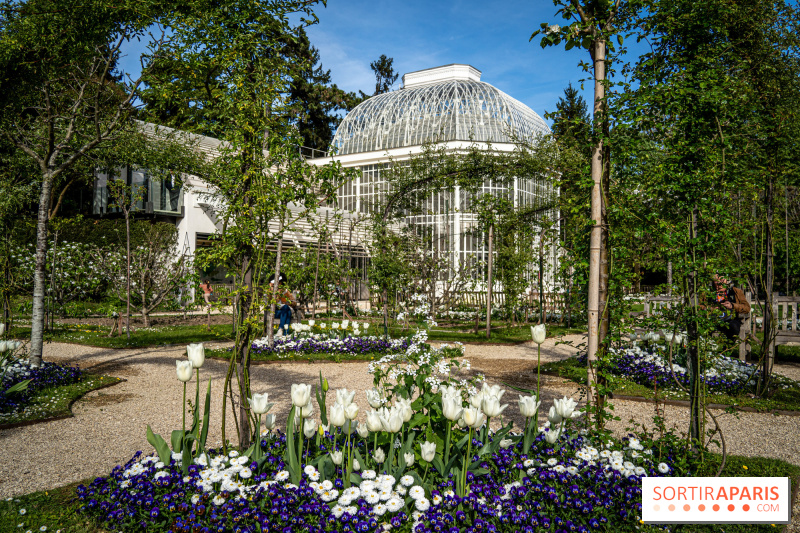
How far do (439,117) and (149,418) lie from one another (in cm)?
1807

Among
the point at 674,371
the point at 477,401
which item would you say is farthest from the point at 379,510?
the point at 674,371

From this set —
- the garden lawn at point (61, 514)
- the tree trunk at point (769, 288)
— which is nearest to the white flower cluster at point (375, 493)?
the garden lawn at point (61, 514)

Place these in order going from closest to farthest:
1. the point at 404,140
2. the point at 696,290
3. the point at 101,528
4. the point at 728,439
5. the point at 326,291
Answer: the point at 101,528 < the point at 696,290 < the point at 728,439 < the point at 326,291 < the point at 404,140

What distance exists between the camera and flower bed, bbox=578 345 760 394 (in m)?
6.04

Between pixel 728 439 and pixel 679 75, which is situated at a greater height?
pixel 679 75

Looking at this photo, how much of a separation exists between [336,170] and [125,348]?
7491mm

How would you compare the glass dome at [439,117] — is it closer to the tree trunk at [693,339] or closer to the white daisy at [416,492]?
the tree trunk at [693,339]

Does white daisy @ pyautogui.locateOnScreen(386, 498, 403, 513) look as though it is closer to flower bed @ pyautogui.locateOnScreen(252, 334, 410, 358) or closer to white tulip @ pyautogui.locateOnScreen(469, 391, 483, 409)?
white tulip @ pyautogui.locateOnScreen(469, 391, 483, 409)

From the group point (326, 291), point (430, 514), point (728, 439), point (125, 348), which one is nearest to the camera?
point (430, 514)

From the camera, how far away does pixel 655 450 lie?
3.28 m

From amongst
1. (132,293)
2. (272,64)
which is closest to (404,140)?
(132,293)

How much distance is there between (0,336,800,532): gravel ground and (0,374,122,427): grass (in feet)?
0.38

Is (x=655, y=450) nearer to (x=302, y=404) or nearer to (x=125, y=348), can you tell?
(x=302, y=404)

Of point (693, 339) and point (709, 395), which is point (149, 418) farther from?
point (709, 395)
